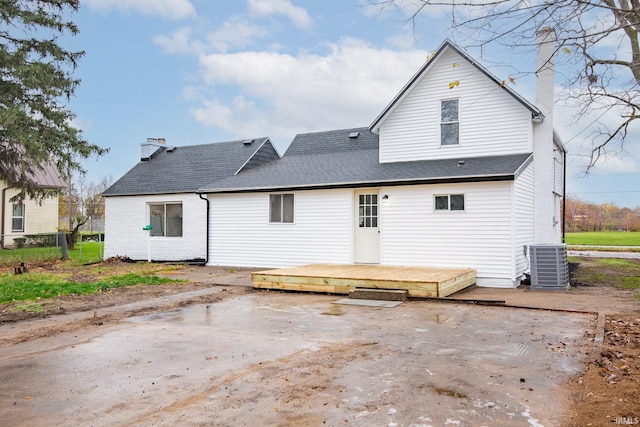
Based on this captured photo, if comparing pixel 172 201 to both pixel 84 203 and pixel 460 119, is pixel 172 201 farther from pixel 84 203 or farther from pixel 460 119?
pixel 84 203

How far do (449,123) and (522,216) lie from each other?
328cm

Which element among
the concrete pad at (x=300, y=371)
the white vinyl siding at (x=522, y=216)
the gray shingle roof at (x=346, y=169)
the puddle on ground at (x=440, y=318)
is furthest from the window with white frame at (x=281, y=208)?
the puddle on ground at (x=440, y=318)

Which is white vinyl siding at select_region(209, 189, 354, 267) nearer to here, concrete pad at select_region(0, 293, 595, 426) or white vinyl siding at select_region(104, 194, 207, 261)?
white vinyl siding at select_region(104, 194, 207, 261)

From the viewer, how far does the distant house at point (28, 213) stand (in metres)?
25.1

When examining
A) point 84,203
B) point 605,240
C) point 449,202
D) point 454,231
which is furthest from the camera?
point 84,203

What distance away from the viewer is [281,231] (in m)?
15.1

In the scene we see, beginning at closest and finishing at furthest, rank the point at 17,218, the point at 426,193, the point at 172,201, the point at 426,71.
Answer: the point at 426,193 → the point at 426,71 → the point at 172,201 → the point at 17,218

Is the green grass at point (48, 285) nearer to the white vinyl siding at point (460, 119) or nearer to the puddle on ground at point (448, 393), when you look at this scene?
the white vinyl siding at point (460, 119)

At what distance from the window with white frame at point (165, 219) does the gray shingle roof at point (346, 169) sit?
2093mm

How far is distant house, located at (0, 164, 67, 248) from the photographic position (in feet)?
82.5

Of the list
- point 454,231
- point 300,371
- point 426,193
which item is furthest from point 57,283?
point 454,231

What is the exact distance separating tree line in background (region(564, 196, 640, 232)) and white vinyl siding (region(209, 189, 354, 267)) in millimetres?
45101

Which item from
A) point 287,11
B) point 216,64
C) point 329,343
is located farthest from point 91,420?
point 216,64

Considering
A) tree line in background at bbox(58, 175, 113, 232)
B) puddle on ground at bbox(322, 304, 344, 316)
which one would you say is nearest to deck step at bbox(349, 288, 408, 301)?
puddle on ground at bbox(322, 304, 344, 316)
